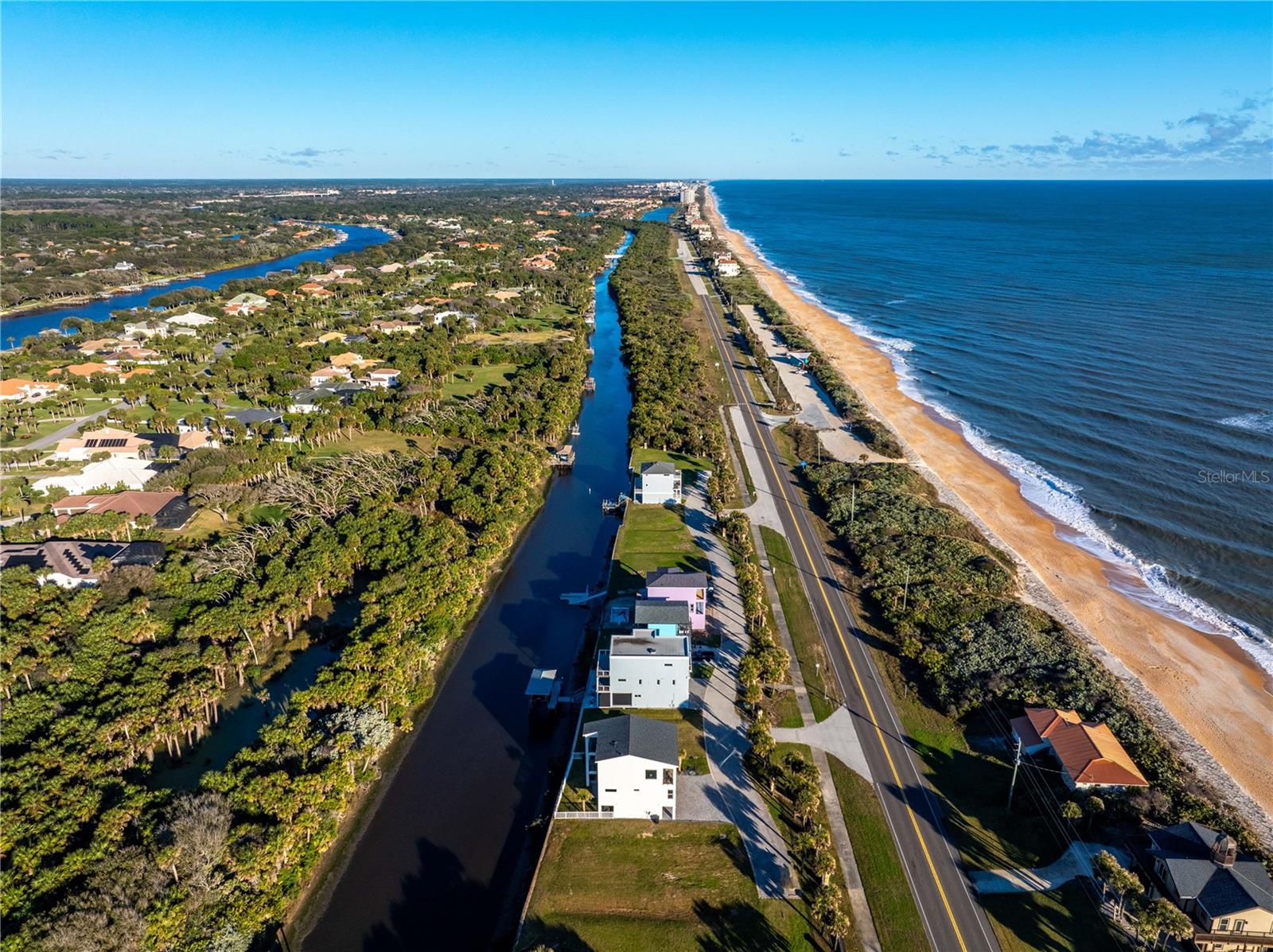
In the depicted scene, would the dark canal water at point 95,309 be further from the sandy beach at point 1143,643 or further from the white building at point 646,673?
the sandy beach at point 1143,643

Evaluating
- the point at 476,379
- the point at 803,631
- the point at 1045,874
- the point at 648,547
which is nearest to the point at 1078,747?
the point at 1045,874

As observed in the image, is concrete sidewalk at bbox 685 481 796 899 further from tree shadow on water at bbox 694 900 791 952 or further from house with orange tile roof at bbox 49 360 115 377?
house with orange tile roof at bbox 49 360 115 377

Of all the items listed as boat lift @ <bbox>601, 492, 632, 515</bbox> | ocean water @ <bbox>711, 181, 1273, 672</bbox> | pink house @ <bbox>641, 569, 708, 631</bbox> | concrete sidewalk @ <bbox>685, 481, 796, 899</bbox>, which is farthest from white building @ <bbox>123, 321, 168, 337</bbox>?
ocean water @ <bbox>711, 181, 1273, 672</bbox>

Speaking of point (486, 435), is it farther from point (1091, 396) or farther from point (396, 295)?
point (396, 295)

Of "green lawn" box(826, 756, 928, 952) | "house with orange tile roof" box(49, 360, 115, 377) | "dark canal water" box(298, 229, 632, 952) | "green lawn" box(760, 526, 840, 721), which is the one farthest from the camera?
"house with orange tile roof" box(49, 360, 115, 377)

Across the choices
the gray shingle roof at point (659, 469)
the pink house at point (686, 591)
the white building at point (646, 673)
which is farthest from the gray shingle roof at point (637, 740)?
the gray shingle roof at point (659, 469)

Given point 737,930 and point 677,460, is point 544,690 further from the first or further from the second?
point 677,460

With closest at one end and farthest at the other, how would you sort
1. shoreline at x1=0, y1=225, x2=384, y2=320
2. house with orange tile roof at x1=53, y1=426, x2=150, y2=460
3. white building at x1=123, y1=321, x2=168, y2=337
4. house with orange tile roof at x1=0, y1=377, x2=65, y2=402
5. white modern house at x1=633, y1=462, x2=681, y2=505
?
white modern house at x1=633, y1=462, x2=681, y2=505 → house with orange tile roof at x1=53, y1=426, x2=150, y2=460 → house with orange tile roof at x1=0, y1=377, x2=65, y2=402 → white building at x1=123, y1=321, x2=168, y2=337 → shoreline at x1=0, y1=225, x2=384, y2=320
